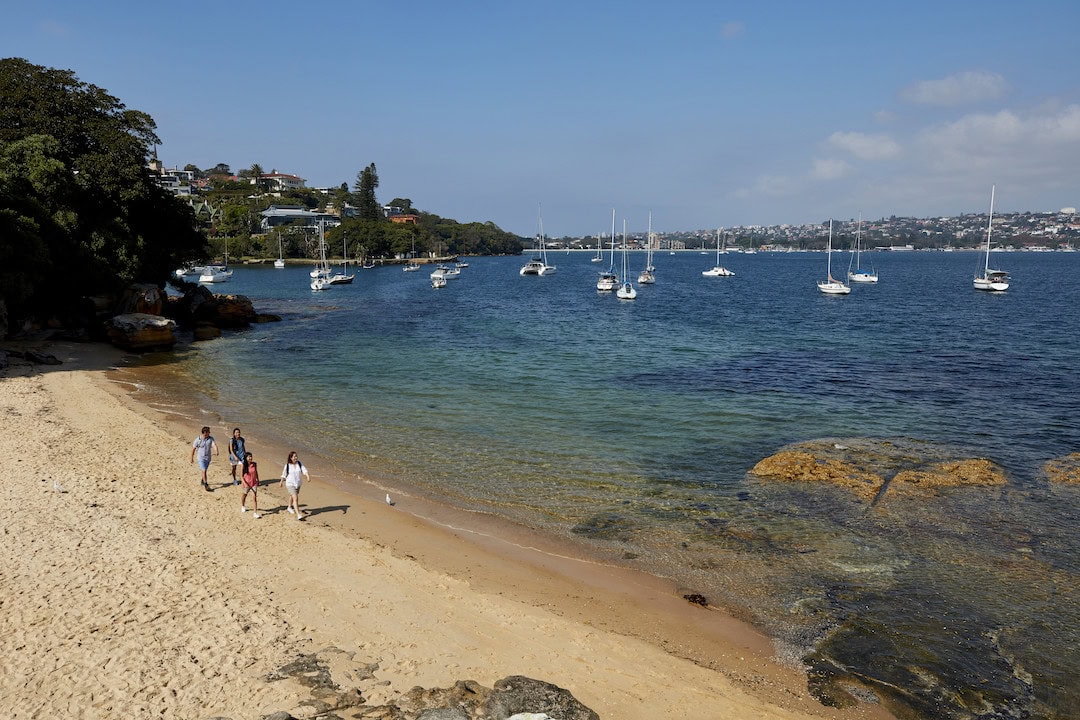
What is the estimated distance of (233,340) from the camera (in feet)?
143

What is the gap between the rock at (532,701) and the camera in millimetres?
8688

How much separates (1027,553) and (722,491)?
6.64 meters

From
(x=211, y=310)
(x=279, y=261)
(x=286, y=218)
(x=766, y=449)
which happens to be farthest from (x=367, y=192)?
(x=766, y=449)

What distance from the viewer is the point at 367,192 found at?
179250 mm

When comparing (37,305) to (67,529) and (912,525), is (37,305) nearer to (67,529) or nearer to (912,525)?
(67,529)

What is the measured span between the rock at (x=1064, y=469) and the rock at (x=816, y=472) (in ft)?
16.7

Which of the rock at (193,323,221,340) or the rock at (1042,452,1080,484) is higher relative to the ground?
the rock at (193,323,221,340)

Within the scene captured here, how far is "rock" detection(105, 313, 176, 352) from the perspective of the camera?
121 feet

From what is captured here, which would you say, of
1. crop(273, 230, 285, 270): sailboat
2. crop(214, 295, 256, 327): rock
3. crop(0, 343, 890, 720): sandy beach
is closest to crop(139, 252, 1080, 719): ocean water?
crop(0, 343, 890, 720): sandy beach

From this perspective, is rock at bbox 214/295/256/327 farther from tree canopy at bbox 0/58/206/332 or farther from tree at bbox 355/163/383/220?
tree at bbox 355/163/383/220

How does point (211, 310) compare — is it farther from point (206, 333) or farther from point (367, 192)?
point (367, 192)

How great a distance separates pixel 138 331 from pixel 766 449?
→ 33482mm

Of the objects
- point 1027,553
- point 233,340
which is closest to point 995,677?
point 1027,553

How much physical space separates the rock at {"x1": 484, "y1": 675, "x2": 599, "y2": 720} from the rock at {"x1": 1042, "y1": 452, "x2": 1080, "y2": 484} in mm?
16819
